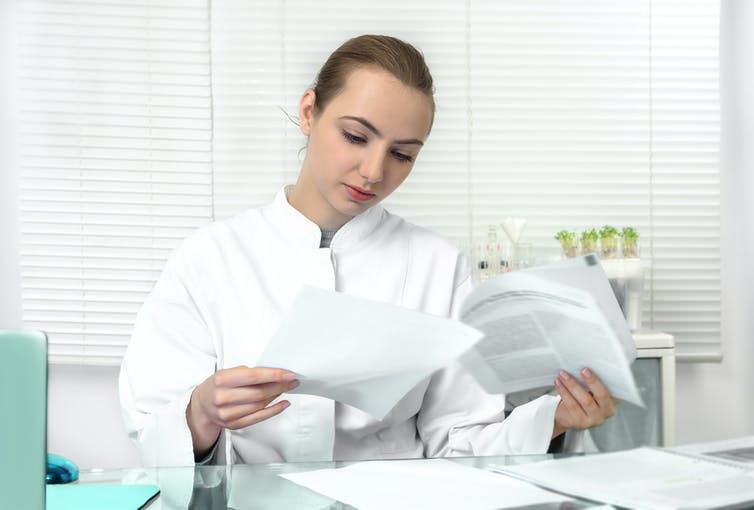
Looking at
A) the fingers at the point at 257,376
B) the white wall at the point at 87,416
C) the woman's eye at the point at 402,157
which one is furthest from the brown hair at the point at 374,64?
the white wall at the point at 87,416

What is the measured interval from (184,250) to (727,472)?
1035mm

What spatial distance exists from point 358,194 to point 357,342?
1.72 feet

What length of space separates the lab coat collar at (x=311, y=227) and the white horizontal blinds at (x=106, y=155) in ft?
4.55

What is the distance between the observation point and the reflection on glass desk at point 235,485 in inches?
37.3

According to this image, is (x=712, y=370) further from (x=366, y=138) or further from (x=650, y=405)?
(x=366, y=138)

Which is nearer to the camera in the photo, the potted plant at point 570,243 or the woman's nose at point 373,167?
the woman's nose at point 373,167

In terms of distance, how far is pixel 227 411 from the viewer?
44.6 inches

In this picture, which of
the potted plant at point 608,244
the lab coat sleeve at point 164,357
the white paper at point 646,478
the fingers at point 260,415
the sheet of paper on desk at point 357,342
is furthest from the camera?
the potted plant at point 608,244

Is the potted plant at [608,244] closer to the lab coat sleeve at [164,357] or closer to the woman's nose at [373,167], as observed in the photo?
the woman's nose at [373,167]

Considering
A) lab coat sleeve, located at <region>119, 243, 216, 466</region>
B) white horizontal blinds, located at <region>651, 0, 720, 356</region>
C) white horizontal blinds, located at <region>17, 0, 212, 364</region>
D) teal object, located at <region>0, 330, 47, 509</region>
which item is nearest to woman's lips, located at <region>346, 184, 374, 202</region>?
lab coat sleeve, located at <region>119, 243, 216, 466</region>

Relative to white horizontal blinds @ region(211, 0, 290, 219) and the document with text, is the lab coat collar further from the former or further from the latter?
white horizontal blinds @ region(211, 0, 290, 219)

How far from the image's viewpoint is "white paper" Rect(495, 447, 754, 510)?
34.0 inches

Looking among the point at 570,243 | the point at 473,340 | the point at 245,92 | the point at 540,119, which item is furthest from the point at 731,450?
the point at 245,92

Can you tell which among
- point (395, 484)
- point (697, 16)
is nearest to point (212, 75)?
point (697, 16)
